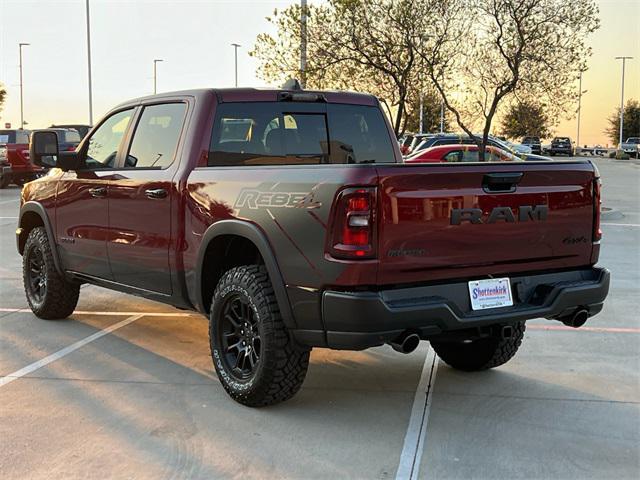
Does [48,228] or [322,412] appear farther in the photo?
[48,228]

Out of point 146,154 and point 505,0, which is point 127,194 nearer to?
point 146,154

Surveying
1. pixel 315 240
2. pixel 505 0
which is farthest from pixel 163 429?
pixel 505 0

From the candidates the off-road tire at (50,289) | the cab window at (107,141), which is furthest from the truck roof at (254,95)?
the off-road tire at (50,289)

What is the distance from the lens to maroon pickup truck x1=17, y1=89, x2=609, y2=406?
388cm

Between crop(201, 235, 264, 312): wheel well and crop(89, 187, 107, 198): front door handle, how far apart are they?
4.35 feet

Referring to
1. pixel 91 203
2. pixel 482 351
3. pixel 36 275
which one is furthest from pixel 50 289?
pixel 482 351

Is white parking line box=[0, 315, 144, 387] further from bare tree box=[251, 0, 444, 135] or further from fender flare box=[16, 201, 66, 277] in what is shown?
bare tree box=[251, 0, 444, 135]

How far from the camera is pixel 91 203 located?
19.5 feet

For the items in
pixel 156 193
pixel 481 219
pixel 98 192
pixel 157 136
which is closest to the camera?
pixel 481 219

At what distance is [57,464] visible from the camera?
3.78m

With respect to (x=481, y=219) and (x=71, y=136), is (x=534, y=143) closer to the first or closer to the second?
(x=71, y=136)

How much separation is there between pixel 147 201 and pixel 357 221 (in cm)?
199

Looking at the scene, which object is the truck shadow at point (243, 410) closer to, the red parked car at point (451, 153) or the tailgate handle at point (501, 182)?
the tailgate handle at point (501, 182)

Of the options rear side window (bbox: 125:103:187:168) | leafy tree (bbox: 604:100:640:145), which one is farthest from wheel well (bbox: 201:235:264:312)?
leafy tree (bbox: 604:100:640:145)
